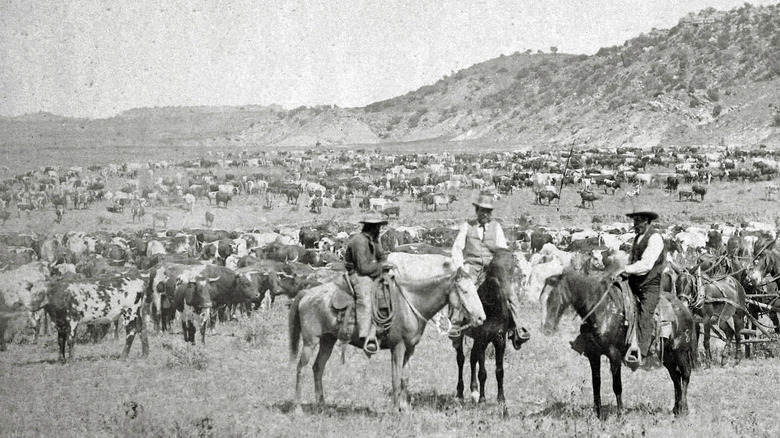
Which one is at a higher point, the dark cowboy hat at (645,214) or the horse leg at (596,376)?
the dark cowboy hat at (645,214)

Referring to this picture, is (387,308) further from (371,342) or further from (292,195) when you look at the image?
(292,195)

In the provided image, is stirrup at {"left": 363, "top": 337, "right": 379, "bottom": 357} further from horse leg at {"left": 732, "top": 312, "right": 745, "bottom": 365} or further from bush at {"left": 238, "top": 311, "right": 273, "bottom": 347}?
horse leg at {"left": 732, "top": 312, "right": 745, "bottom": 365}

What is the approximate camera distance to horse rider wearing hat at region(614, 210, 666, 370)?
8.78 m

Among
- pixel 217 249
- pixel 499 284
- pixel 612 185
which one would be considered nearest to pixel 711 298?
pixel 499 284

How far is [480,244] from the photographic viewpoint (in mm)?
10219

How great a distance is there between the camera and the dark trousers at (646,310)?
893 cm

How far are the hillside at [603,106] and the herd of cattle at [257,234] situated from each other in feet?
40.7

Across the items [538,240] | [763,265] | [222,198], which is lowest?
[538,240]

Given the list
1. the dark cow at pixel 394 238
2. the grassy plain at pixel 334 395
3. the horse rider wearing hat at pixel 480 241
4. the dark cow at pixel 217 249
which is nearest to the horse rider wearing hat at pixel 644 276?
the grassy plain at pixel 334 395

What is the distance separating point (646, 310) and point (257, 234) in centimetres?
2598

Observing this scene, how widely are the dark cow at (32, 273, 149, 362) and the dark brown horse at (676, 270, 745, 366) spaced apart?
10.3 meters

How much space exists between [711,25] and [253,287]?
3921 inches

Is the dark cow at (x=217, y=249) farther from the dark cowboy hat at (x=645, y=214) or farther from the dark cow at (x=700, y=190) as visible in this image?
the dark cow at (x=700, y=190)

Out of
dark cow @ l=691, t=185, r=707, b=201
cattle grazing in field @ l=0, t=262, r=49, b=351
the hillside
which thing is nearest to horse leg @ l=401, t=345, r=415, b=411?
cattle grazing in field @ l=0, t=262, r=49, b=351
